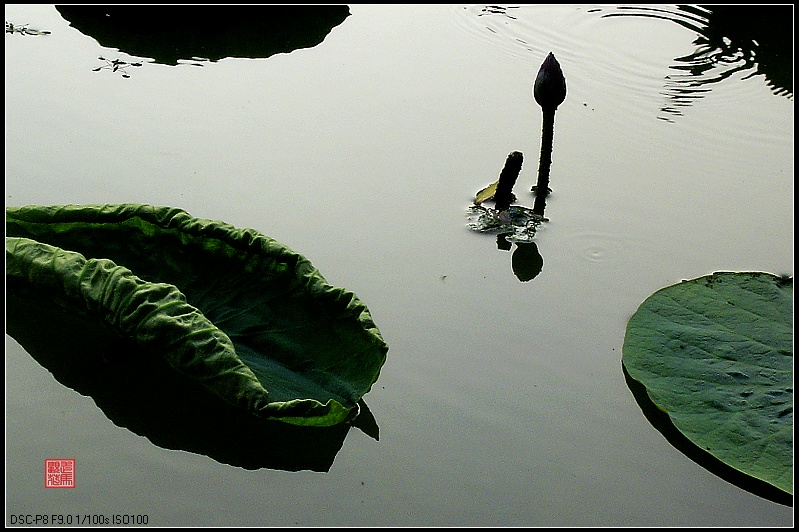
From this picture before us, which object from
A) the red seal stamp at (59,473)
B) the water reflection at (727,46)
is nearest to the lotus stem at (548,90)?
the water reflection at (727,46)

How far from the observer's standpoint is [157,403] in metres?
1.47

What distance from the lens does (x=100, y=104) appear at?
2.51m

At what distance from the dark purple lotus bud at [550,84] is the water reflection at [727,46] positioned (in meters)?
0.80

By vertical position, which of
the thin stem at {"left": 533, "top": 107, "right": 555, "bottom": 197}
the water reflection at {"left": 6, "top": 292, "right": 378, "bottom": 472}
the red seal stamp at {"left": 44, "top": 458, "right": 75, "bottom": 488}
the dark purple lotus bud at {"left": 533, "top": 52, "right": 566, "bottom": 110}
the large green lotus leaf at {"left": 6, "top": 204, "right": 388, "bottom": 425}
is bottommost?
the red seal stamp at {"left": 44, "top": 458, "right": 75, "bottom": 488}

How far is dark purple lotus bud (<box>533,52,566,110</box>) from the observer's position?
6.43ft

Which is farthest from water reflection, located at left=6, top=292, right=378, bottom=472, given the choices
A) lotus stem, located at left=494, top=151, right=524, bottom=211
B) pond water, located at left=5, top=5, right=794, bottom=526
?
lotus stem, located at left=494, top=151, right=524, bottom=211

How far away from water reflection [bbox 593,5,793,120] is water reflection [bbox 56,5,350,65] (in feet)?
3.77

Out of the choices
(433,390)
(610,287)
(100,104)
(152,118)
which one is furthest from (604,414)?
(100,104)

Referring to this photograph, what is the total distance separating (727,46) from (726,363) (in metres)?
1.91

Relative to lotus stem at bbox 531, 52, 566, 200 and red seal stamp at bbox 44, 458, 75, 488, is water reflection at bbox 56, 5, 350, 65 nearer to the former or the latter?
lotus stem at bbox 531, 52, 566, 200

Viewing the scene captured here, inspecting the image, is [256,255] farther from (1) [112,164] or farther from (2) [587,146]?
(2) [587,146]

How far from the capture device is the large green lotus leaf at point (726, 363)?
1.40 meters

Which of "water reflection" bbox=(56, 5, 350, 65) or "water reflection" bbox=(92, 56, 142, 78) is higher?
"water reflection" bbox=(56, 5, 350, 65)

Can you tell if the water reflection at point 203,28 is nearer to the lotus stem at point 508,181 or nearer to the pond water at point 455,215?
the pond water at point 455,215
